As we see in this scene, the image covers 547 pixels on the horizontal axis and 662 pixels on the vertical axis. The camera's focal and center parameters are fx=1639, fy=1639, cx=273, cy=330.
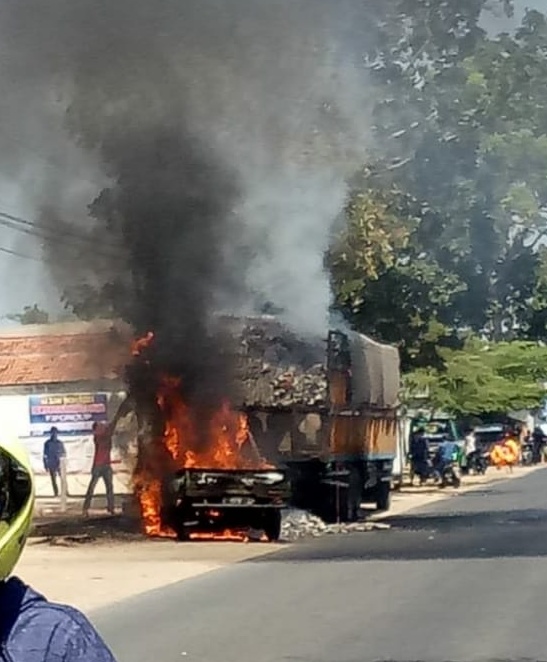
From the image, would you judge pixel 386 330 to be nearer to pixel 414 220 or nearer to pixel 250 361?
pixel 414 220

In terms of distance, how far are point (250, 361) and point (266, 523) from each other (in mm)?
2914

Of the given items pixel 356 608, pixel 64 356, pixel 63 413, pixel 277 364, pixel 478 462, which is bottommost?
pixel 356 608

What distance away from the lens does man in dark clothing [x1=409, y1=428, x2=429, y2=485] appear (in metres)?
30.9

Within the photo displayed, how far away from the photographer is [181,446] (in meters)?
20.3

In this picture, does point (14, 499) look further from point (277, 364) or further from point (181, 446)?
point (181, 446)

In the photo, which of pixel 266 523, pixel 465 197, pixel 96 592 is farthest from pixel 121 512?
pixel 96 592

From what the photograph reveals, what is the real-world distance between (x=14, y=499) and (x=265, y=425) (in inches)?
717

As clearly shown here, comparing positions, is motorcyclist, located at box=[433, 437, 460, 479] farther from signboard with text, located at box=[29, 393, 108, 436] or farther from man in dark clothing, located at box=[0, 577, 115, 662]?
man in dark clothing, located at box=[0, 577, 115, 662]

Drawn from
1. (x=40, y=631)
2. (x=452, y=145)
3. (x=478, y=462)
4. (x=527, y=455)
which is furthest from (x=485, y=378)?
(x=40, y=631)

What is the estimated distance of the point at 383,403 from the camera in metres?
23.7

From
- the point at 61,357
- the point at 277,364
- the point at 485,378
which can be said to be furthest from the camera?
the point at 485,378

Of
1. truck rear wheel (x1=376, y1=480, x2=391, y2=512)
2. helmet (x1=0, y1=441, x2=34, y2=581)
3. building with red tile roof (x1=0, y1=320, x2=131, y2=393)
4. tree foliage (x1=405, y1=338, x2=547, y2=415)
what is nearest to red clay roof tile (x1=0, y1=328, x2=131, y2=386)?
building with red tile roof (x1=0, y1=320, x2=131, y2=393)

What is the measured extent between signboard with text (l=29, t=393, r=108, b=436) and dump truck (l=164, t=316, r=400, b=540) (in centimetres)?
690

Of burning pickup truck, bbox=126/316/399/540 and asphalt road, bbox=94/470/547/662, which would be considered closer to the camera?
asphalt road, bbox=94/470/547/662
